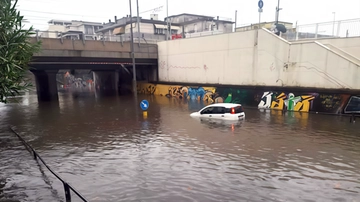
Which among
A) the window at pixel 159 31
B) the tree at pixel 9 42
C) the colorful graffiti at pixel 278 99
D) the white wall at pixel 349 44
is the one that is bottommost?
the colorful graffiti at pixel 278 99

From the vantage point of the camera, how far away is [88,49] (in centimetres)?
2759

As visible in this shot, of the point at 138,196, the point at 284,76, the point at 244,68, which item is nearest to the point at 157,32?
the point at 244,68

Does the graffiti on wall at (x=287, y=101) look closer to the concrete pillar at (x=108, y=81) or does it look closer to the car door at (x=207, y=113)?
the car door at (x=207, y=113)

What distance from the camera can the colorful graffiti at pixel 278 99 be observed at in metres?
18.3

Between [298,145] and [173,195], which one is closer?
[173,195]

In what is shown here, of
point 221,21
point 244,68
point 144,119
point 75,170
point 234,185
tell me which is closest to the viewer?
point 234,185

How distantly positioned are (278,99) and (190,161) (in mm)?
14989

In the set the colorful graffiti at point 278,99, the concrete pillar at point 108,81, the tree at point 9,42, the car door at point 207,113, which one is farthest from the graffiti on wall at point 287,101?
the concrete pillar at point 108,81

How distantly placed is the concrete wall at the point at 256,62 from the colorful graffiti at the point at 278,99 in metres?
1.01

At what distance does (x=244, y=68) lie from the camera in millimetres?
24984

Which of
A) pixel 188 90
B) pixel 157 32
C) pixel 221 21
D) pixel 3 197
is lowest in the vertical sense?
pixel 3 197

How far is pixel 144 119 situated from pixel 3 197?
487 inches

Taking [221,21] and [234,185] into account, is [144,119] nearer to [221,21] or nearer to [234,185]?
[234,185]

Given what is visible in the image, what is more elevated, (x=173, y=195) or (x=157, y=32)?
(x=157, y=32)
